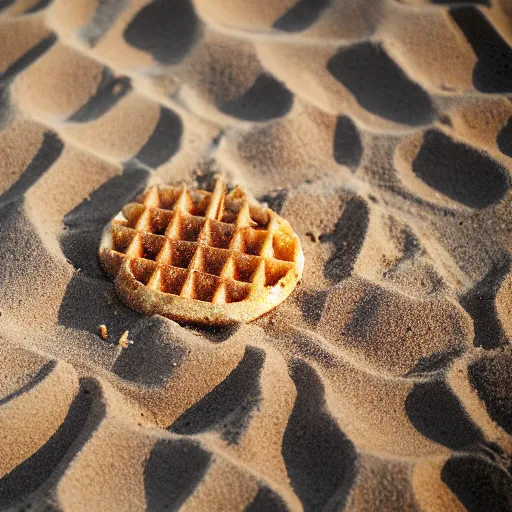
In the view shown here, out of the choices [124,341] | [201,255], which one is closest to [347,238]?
[201,255]

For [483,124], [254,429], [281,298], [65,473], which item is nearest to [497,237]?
[483,124]

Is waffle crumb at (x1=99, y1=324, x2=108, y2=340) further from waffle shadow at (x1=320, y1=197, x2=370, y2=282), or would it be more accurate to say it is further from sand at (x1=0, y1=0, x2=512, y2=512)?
waffle shadow at (x1=320, y1=197, x2=370, y2=282)

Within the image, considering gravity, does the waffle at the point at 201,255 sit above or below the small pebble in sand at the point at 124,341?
above

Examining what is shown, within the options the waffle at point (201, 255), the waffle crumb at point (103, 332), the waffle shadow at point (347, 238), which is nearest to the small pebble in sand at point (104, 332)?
the waffle crumb at point (103, 332)

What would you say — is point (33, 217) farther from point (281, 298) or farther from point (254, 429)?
point (254, 429)

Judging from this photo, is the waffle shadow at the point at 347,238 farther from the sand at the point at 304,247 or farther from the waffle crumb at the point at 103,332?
the waffle crumb at the point at 103,332

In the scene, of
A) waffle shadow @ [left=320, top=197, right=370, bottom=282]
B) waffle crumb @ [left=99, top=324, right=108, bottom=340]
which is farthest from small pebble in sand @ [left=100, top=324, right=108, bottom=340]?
waffle shadow @ [left=320, top=197, right=370, bottom=282]
